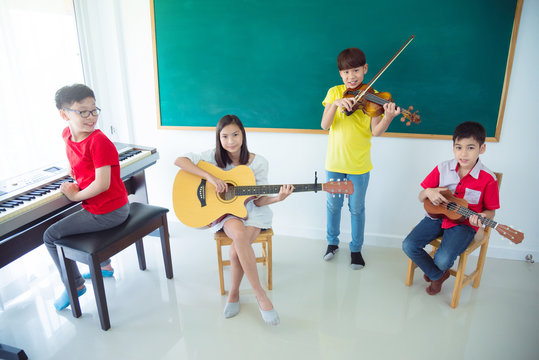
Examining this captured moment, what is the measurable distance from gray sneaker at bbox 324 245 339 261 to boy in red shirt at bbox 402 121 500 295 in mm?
547

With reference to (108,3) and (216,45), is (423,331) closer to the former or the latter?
(216,45)

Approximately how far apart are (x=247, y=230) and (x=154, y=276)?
79 centimetres

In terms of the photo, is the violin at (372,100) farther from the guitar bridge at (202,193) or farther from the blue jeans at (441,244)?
the guitar bridge at (202,193)

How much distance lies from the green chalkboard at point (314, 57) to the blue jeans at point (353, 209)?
45 cm

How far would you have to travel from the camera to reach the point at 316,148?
2.46 meters

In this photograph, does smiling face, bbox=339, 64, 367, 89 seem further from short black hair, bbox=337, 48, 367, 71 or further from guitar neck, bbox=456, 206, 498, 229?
guitar neck, bbox=456, 206, 498, 229

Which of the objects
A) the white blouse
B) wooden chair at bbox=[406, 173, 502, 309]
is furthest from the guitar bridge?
wooden chair at bbox=[406, 173, 502, 309]

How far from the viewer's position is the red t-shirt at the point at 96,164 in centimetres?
162

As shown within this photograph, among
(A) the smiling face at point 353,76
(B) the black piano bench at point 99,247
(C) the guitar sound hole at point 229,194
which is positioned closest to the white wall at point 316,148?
(A) the smiling face at point 353,76

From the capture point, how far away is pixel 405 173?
7.81 ft

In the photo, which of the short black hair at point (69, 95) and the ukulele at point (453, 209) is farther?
the ukulele at point (453, 209)

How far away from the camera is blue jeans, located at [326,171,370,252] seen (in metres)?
2.15

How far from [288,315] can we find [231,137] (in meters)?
0.99

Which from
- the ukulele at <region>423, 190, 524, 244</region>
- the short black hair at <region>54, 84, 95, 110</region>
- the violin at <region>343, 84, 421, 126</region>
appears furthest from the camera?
the violin at <region>343, 84, 421, 126</region>
